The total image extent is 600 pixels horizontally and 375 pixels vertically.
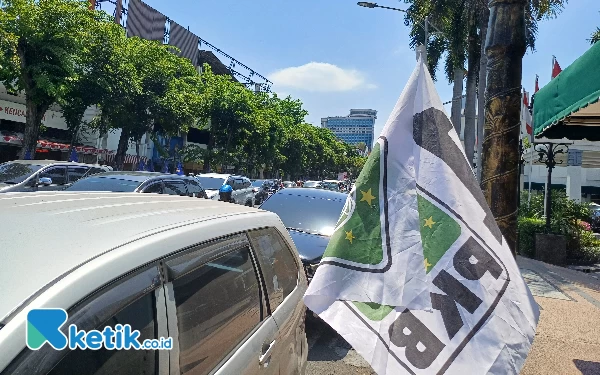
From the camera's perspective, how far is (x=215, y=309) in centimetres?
200

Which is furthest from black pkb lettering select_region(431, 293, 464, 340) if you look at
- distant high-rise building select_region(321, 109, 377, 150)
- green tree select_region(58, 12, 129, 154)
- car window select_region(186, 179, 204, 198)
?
distant high-rise building select_region(321, 109, 377, 150)

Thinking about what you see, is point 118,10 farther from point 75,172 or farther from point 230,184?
point 75,172

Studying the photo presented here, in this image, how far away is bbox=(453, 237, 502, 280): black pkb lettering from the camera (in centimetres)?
200

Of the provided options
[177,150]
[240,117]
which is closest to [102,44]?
[240,117]

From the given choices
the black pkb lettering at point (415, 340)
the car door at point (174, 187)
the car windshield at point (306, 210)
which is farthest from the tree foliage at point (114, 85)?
the black pkb lettering at point (415, 340)

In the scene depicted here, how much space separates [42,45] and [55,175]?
7183mm

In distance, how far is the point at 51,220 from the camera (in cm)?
179

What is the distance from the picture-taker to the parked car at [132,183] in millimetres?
8826

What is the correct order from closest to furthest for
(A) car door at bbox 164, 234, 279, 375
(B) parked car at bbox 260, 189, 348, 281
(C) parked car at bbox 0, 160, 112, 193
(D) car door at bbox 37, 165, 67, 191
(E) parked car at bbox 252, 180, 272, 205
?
(A) car door at bbox 164, 234, 279, 375
(B) parked car at bbox 260, 189, 348, 281
(C) parked car at bbox 0, 160, 112, 193
(D) car door at bbox 37, 165, 67, 191
(E) parked car at bbox 252, 180, 272, 205

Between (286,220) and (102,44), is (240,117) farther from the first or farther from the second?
(286,220)

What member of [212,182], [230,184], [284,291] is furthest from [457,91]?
[284,291]

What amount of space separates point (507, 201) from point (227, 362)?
88.7 inches

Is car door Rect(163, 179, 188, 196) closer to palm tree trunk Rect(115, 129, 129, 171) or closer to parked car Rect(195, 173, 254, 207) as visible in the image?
parked car Rect(195, 173, 254, 207)

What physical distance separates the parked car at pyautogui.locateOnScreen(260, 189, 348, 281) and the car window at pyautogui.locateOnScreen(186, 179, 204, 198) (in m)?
4.28
